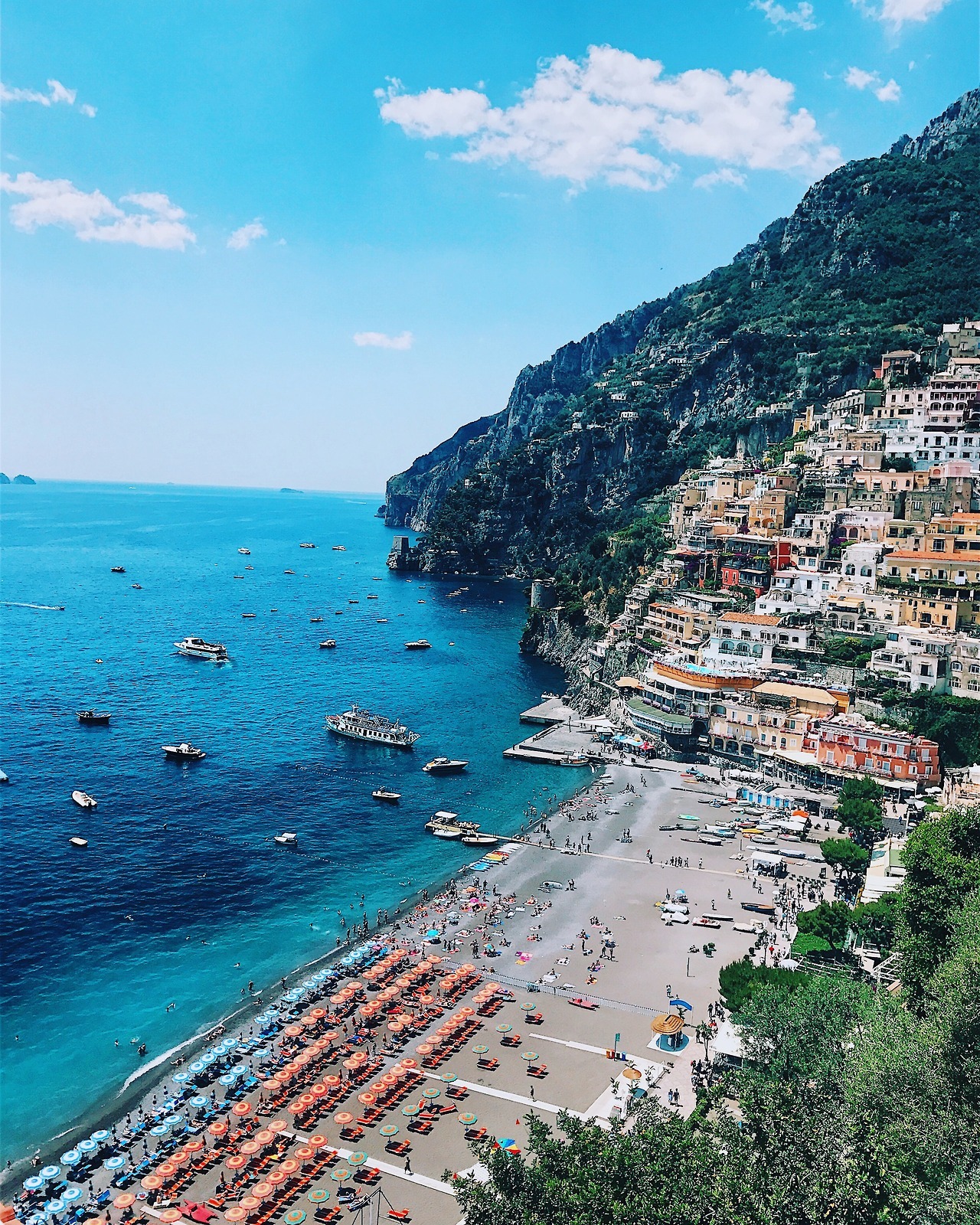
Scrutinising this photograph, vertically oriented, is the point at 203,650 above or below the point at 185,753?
above

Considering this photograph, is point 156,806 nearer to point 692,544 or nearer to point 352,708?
point 352,708

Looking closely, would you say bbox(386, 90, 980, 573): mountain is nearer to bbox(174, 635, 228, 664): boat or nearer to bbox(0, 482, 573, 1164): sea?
bbox(0, 482, 573, 1164): sea

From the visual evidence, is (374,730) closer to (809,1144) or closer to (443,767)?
(443,767)

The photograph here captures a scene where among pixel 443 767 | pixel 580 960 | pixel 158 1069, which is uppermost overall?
pixel 443 767

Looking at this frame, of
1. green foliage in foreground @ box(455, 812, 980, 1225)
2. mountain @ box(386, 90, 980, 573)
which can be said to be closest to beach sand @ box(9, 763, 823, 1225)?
green foliage in foreground @ box(455, 812, 980, 1225)

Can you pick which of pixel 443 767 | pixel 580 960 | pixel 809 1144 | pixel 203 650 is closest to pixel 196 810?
pixel 443 767

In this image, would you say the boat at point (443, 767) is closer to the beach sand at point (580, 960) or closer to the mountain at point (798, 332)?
the beach sand at point (580, 960)
